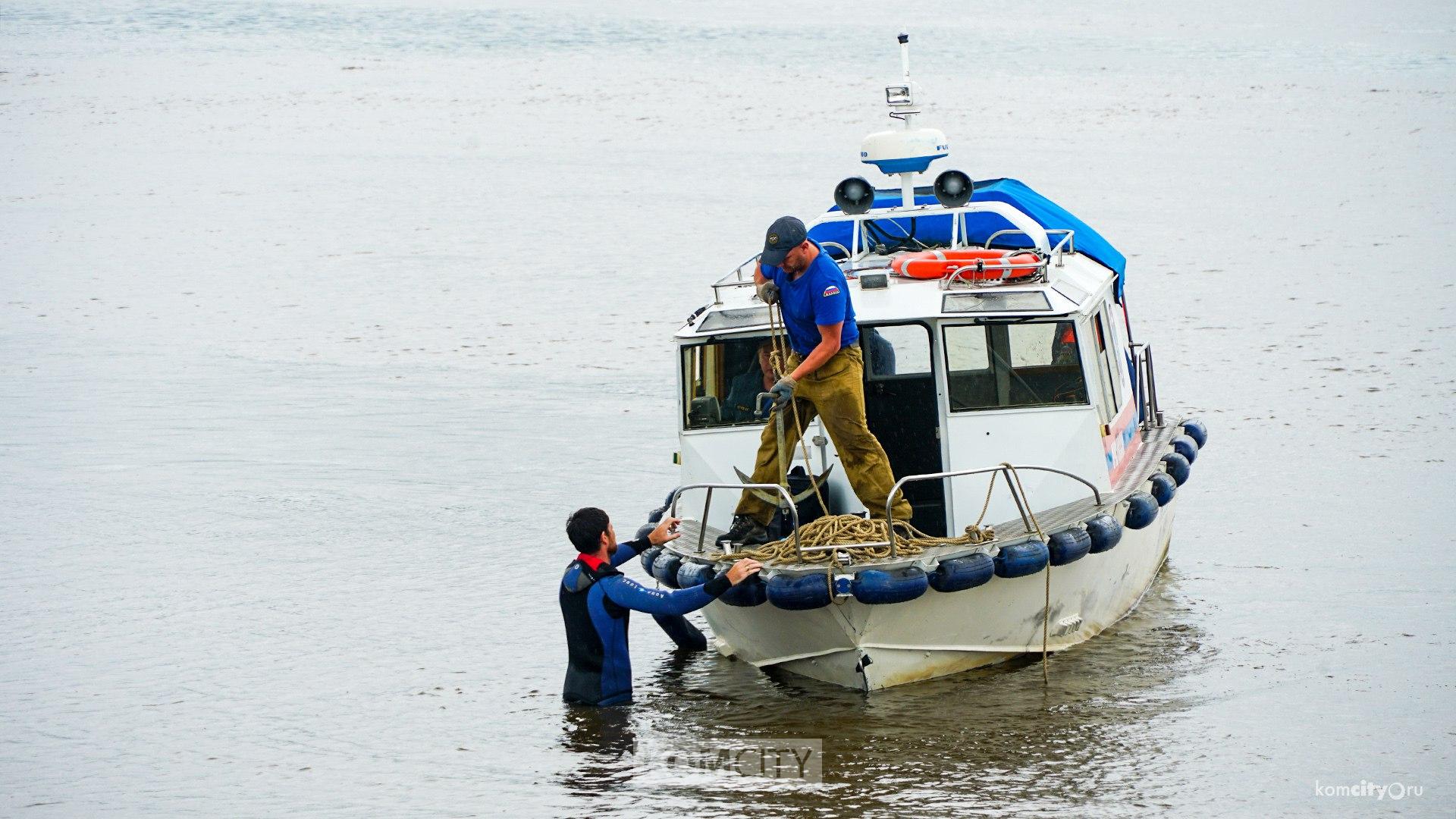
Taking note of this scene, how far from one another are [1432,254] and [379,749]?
22038mm

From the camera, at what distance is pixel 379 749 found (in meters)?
9.20

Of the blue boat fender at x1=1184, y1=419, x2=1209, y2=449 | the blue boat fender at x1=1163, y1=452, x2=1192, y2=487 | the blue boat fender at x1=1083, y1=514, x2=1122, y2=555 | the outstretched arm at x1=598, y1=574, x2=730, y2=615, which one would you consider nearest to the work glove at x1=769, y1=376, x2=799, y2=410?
the outstretched arm at x1=598, y1=574, x2=730, y2=615

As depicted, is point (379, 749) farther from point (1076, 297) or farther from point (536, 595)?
point (1076, 297)

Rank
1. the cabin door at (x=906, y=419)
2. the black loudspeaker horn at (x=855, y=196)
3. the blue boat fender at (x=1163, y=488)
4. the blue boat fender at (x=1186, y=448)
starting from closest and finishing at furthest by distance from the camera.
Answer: the cabin door at (x=906, y=419), the blue boat fender at (x=1163, y=488), the black loudspeaker horn at (x=855, y=196), the blue boat fender at (x=1186, y=448)

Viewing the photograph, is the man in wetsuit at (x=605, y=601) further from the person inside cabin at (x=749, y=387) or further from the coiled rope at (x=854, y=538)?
the person inside cabin at (x=749, y=387)

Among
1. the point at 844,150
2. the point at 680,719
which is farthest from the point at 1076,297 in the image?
the point at 844,150

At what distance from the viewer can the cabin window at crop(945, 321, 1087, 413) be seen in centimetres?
985

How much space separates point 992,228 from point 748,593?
3929 millimetres

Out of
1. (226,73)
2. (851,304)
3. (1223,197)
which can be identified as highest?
(226,73)

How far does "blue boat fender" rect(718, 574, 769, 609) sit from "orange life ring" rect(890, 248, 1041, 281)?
245 centimetres

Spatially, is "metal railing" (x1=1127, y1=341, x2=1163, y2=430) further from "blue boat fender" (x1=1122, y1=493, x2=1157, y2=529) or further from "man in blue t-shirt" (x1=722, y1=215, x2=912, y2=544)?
"man in blue t-shirt" (x1=722, y1=215, x2=912, y2=544)

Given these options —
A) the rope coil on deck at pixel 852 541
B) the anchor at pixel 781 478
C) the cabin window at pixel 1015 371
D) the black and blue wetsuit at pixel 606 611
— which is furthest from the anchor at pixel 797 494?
the cabin window at pixel 1015 371

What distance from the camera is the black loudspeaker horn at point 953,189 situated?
11.6 metres

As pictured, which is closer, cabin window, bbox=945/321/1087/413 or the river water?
the river water
